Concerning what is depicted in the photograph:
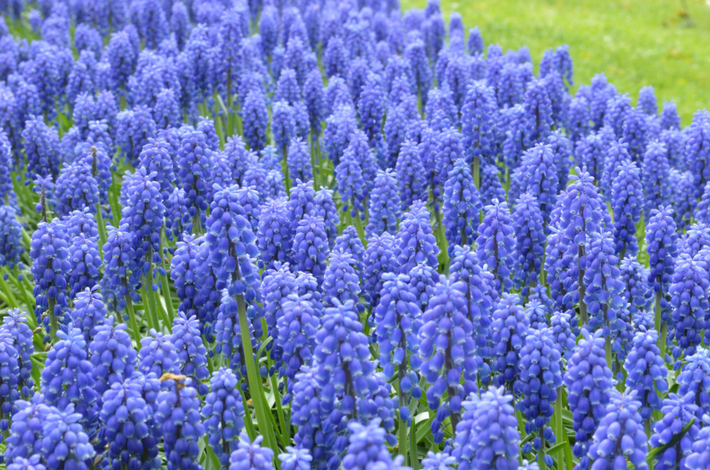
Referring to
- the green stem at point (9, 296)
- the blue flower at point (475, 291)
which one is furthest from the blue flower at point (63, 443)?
the green stem at point (9, 296)

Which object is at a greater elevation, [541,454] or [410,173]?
[410,173]

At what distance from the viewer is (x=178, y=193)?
715 cm

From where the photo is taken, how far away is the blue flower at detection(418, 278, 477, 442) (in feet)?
14.2

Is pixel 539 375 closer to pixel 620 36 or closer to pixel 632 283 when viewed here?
pixel 632 283

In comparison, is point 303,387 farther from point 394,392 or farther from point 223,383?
point 394,392

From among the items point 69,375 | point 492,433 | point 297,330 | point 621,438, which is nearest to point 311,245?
point 297,330

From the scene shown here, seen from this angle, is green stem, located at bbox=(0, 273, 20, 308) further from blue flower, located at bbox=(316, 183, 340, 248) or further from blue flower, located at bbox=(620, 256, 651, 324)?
blue flower, located at bbox=(620, 256, 651, 324)

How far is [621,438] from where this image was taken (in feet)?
13.3

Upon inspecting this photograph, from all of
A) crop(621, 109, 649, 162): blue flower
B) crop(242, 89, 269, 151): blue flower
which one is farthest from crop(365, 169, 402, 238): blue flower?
crop(621, 109, 649, 162): blue flower

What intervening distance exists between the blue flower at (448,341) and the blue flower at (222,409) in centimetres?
127

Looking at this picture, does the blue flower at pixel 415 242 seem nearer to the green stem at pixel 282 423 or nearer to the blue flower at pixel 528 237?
the blue flower at pixel 528 237

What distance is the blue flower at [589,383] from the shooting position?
446 centimetres

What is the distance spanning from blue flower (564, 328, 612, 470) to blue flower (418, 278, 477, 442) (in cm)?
66

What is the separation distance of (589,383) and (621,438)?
0.48 metres
